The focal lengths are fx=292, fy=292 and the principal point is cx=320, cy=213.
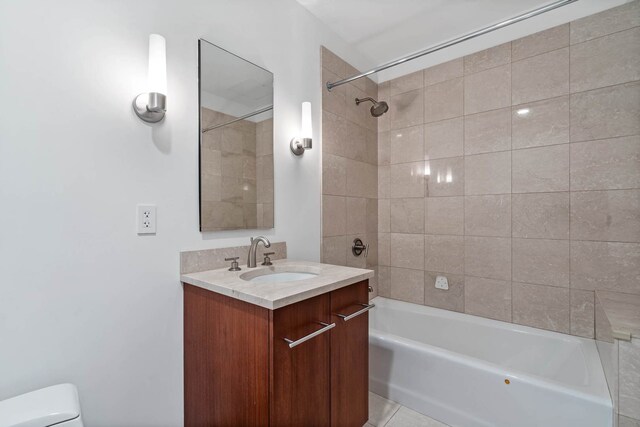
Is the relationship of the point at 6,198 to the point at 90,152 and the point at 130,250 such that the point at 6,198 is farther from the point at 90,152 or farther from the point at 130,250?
the point at 130,250

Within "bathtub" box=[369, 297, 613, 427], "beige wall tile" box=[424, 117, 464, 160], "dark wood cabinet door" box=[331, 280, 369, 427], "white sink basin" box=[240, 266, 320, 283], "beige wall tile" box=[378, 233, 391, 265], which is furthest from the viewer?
"beige wall tile" box=[378, 233, 391, 265]

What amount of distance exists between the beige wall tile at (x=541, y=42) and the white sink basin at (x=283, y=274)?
6.78ft

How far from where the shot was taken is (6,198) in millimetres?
888

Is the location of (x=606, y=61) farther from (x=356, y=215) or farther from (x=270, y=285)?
(x=270, y=285)

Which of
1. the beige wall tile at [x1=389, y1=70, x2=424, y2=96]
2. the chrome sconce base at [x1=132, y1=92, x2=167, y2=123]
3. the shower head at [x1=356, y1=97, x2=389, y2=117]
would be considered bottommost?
the chrome sconce base at [x1=132, y1=92, x2=167, y2=123]

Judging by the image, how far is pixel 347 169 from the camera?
91.3 inches

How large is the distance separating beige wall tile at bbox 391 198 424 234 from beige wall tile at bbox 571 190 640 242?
3.20 feet

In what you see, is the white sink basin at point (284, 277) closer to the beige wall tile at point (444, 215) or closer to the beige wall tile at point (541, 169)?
the beige wall tile at point (444, 215)

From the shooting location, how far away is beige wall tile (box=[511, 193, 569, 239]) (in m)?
1.90

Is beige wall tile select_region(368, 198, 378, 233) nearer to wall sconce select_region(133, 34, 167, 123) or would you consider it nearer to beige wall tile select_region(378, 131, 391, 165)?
beige wall tile select_region(378, 131, 391, 165)

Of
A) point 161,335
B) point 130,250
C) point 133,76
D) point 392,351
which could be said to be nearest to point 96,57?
point 133,76

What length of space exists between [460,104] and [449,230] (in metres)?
0.99

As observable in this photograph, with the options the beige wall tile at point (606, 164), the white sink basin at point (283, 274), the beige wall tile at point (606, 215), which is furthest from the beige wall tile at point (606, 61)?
the white sink basin at point (283, 274)

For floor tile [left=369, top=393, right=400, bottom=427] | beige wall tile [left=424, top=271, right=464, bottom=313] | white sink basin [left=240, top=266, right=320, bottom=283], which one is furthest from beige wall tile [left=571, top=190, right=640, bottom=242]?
white sink basin [left=240, top=266, right=320, bottom=283]
